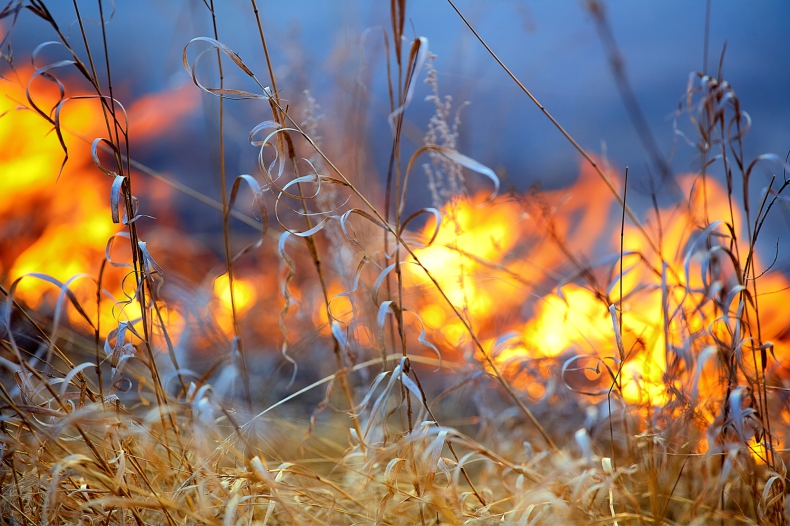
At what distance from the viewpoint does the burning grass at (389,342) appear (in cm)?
50

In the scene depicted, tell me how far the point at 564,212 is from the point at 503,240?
0.26m

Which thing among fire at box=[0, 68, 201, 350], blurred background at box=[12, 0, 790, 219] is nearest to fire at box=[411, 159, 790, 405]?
blurred background at box=[12, 0, 790, 219]

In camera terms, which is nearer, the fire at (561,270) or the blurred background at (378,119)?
the fire at (561,270)

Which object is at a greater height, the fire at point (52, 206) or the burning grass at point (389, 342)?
the fire at point (52, 206)

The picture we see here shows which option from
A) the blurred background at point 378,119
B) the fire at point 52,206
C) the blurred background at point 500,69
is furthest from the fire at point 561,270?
the fire at point 52,206

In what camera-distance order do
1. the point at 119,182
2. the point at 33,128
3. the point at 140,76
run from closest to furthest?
the point at 119,182
the point at 33,128
the point at 140,76

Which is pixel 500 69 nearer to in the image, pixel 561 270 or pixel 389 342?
pixel 561 270

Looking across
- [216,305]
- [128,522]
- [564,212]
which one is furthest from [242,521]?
[564,212]

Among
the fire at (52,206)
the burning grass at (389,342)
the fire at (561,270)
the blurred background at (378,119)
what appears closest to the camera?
→ the burning grass at (389,342)

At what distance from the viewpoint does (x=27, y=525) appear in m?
0.55

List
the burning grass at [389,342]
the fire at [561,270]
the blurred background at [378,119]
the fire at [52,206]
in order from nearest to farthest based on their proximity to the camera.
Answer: the burning grass at [389,342], the fire at [561,270], the blurred background at [378,119], the fire at [52,206]

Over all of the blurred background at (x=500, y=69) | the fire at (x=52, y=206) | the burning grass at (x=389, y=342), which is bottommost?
the burning grass at (x=389, y=342)

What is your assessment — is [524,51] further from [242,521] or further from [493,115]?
[242,521]

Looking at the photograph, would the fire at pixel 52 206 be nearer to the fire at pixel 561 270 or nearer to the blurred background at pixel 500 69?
the blurred background at pixel 500 69
